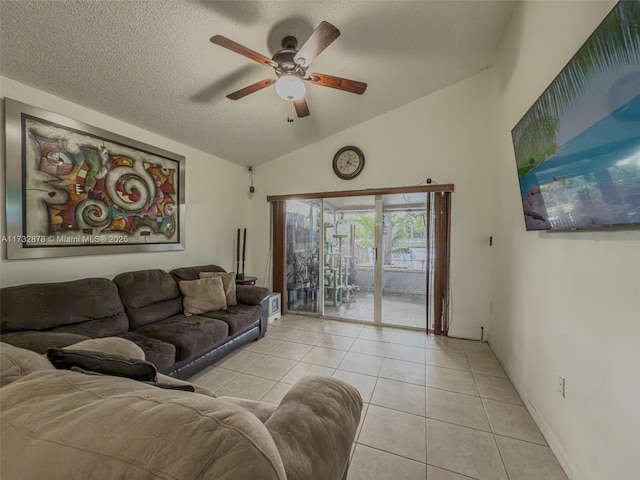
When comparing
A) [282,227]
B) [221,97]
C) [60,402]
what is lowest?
[60,402]

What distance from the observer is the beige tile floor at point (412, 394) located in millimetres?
1476

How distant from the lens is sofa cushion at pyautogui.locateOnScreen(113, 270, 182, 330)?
2.38m

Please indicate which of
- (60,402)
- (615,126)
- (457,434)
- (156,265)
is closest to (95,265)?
(156,265)

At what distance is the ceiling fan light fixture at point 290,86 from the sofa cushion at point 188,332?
6.86ft

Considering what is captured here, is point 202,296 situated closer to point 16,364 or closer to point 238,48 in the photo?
point 16,364

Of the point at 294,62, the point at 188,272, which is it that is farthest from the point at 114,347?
the point at 294,62

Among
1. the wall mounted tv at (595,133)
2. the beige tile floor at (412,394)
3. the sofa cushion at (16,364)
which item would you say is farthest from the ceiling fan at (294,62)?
the beige tile floor at (412,394)

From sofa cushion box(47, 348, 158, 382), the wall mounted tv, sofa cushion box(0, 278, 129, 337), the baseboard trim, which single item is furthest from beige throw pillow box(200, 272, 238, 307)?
the wall mounted tv

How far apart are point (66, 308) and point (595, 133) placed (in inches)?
131

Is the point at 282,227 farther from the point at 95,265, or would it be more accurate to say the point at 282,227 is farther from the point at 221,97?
the point at 95,265

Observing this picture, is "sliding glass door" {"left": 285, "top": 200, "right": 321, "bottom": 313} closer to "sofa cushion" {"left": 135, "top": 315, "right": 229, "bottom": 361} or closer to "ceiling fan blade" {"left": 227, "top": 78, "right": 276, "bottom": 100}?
"sofa cushion" {"left": 135, "top": 315, "right": 229, "bottom": 361}

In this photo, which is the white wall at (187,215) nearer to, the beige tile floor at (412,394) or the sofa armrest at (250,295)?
the sofa armrest at (250,295)

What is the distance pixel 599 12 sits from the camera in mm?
1188

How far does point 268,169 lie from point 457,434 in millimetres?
3997
